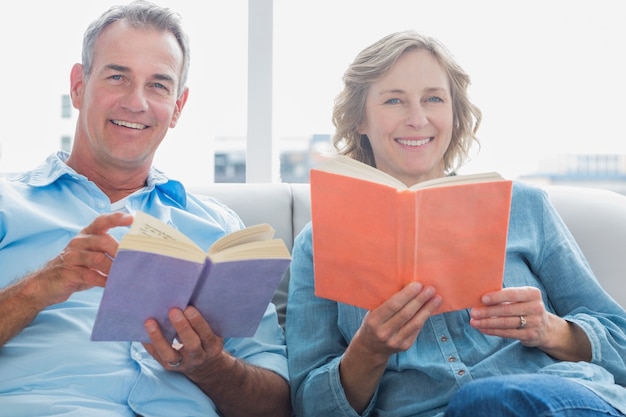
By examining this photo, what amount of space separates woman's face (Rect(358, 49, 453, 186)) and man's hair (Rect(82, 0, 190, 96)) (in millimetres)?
542

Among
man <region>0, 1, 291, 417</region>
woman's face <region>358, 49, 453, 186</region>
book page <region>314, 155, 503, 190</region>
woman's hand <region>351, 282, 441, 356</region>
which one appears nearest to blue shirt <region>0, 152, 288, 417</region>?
man <region>0, 1, 291, 417</region>

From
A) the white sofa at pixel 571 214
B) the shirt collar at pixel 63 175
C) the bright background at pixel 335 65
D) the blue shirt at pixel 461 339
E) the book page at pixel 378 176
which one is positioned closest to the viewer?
the book page at pixel 378 176

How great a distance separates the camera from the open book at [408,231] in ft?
3.62

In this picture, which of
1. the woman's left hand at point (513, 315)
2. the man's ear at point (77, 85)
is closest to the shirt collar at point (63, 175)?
the man's ear at point (77, 85)

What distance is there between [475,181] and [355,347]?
1.35 ft

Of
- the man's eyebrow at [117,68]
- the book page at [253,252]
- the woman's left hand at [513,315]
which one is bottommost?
the woman's left hand at [513,315]

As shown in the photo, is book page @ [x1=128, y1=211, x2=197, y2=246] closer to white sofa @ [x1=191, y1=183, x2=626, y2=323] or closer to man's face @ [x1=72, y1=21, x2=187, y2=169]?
man's face @ [x1=72, y1=21, x2=187, y2=169]

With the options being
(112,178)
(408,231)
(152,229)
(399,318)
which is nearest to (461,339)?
(399,318)

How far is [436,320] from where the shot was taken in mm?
1463

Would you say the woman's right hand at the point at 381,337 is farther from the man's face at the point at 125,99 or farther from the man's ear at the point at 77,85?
the man's ear at the point at 77,85

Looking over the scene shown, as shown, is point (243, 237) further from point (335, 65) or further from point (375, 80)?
point (335, 65)

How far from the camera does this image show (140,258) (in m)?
1.01

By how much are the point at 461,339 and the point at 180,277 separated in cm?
68

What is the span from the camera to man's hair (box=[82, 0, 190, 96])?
1708mm
